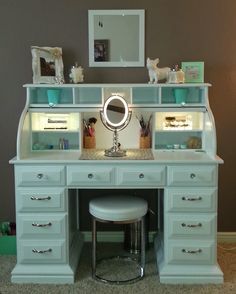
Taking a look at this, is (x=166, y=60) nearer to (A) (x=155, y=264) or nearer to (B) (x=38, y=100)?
(B) (x=38, y=100)

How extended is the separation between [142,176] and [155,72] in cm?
79

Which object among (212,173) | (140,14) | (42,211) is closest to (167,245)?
(212,173)

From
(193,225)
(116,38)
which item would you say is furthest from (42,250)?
(116,38)

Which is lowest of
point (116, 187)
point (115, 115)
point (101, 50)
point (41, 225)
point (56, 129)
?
point (41, 225)

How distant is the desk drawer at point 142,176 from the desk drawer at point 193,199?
0.10m

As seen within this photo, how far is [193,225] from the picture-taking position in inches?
97.3

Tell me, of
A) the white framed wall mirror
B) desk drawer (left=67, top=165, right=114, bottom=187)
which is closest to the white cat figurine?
the white framed wall mirror

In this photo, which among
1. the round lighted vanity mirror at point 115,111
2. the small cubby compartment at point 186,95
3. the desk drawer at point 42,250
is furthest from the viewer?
the small cubby compartment at point 186,95

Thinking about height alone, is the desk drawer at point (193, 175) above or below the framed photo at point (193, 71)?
below

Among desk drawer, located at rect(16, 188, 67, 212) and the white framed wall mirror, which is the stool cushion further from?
the white framed wall mirror

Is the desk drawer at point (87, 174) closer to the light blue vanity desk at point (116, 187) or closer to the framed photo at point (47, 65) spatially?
the light blue vanity desk at point (116, 187)

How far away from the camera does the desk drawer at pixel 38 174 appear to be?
2461mm

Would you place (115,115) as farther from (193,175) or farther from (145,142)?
(193,175)

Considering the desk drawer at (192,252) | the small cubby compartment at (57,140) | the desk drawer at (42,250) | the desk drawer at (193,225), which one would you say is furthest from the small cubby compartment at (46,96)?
the desk drawer at (192,252)
